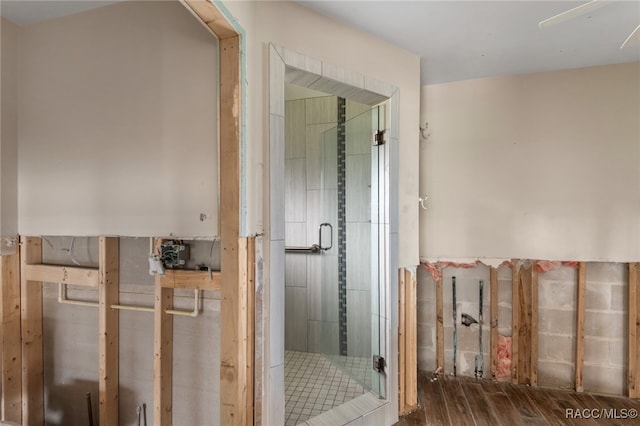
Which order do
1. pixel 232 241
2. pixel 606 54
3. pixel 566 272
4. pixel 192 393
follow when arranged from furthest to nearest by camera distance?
pixel 566 272 < pixel 606 54 < pixel 192 393 < pixel 232 241

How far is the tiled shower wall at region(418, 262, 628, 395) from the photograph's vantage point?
2469 mm

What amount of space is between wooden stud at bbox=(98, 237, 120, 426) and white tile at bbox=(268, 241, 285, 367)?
110 cm

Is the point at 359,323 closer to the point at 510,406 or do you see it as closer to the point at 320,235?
the point at 320,235

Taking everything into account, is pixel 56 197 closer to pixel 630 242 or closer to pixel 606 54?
pixel 606 54

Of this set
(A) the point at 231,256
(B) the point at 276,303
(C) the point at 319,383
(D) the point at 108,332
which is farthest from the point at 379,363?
(D) the point at 108,332

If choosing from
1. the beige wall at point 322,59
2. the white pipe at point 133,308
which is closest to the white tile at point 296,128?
the beige wall at point 322,59

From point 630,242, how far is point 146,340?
3641 mm

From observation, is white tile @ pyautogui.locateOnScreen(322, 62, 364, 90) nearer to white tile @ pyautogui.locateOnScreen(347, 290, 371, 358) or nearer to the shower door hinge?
white tile @ pyautogui.locateOnScreen(347, 290, 371, 358)

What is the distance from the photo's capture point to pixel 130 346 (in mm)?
1966

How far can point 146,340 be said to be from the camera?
1944mm

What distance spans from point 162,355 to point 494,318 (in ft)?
8.51

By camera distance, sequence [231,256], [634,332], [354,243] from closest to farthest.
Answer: [231,256]
[634,332]
[354,243]

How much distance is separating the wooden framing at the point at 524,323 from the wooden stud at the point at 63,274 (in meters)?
3.20

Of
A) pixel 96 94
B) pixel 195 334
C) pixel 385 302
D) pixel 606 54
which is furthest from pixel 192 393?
pixel 606 54
